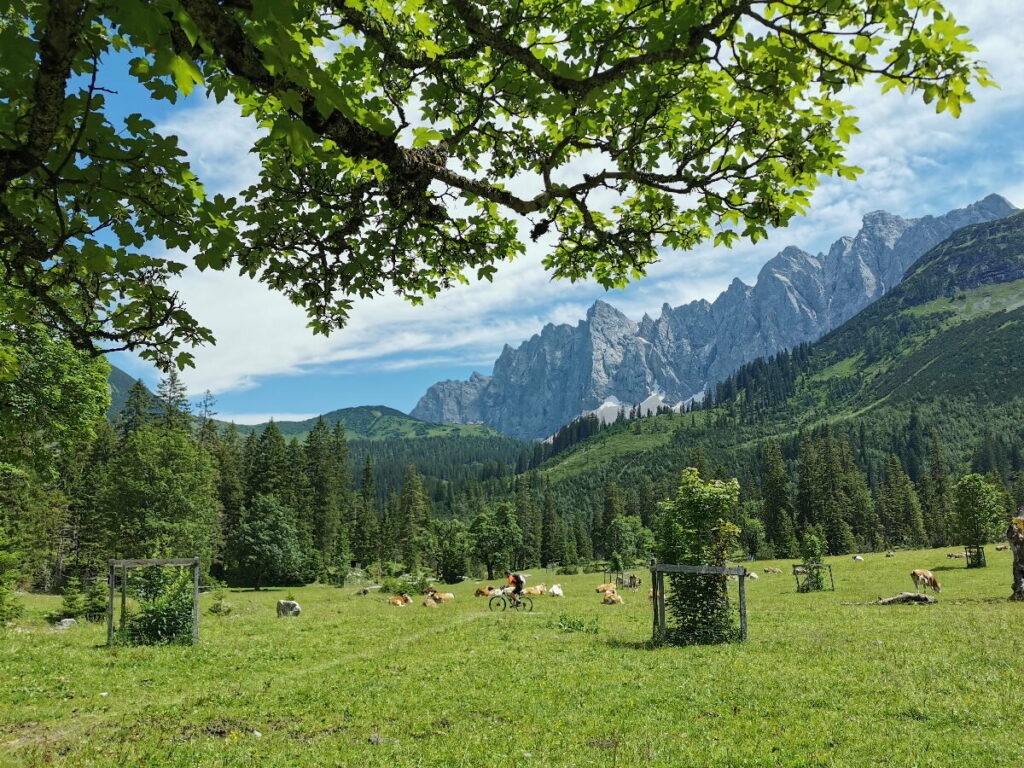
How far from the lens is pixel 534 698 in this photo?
1213 cm

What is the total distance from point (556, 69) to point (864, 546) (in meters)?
116

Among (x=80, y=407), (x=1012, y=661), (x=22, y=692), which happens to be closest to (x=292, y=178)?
(x=22, y=692)

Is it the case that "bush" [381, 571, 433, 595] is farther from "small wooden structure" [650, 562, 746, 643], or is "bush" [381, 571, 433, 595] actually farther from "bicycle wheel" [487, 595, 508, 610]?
"small wooden structure" [650, 562, 746, 643]

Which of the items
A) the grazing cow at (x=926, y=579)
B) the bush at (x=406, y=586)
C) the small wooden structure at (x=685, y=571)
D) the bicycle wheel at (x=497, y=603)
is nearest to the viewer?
the small wooden structure at (x=685, y=571)

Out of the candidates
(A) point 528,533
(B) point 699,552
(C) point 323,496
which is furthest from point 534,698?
(A) point 528,533

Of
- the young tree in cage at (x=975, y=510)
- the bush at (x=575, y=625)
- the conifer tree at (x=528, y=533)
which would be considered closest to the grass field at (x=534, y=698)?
the bush at (x=575, y=625)

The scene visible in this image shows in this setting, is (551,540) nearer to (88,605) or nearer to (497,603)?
(497,603)

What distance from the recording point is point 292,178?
20.2 ft

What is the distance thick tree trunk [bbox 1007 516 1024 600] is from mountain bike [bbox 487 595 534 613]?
2194 centimetres

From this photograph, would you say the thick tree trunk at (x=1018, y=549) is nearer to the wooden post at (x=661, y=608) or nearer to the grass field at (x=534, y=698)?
the grass field at (x=534, y=698)

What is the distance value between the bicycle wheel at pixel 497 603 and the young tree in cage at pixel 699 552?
15012 mm

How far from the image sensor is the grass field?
29.1 feet

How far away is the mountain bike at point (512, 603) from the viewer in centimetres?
3225

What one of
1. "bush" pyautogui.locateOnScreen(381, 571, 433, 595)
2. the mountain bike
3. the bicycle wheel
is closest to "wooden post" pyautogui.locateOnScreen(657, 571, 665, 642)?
the mountain bike
